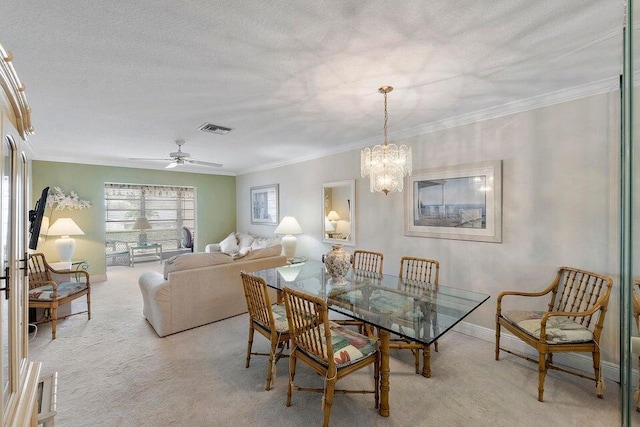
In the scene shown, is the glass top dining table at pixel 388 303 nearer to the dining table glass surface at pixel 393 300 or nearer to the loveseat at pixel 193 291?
the dining table glass surface at pixel 393 300

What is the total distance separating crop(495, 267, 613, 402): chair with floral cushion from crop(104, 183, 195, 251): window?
6989mm

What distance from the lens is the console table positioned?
22.2 feet

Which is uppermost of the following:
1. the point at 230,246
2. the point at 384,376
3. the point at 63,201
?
the point at 63,201

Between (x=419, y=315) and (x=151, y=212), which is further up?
(x=151, y=212)

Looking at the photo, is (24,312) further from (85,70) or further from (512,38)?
(512,38)

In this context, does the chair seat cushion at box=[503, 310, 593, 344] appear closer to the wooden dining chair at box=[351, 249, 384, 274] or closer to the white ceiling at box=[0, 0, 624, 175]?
the wooden dining chair at box=[351, 249, 384, 274]

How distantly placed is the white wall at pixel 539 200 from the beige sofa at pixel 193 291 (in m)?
2.09

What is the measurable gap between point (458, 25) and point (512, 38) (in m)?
0.40

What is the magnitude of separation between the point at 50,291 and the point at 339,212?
3793 millimetres

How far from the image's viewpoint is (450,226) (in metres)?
3.09

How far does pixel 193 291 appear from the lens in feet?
10.2

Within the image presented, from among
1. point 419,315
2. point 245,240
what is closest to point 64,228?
point 245,240

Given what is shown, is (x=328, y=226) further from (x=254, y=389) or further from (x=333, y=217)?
(x=254, y=389)

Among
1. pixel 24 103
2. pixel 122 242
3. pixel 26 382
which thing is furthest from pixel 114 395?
pixel 122 242
